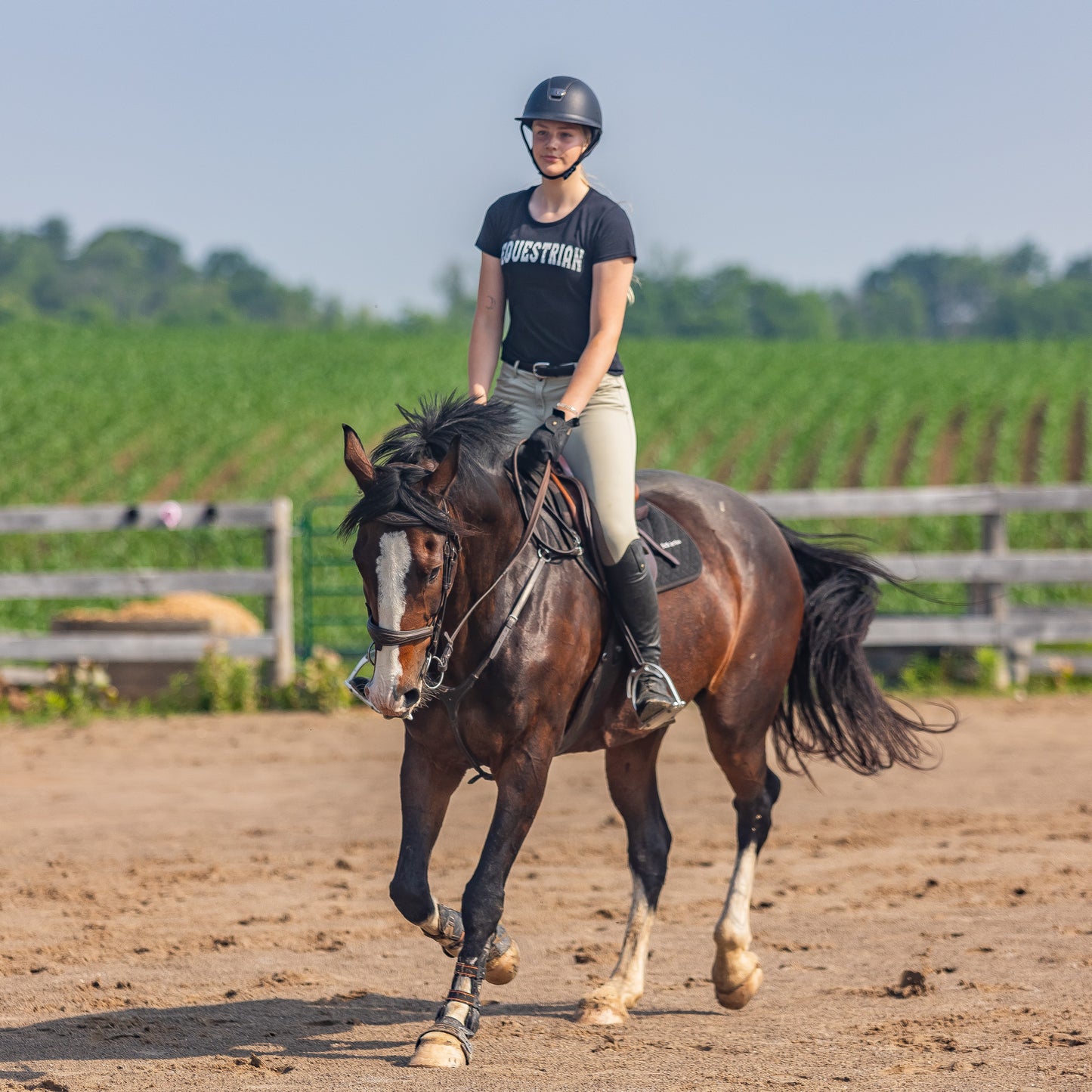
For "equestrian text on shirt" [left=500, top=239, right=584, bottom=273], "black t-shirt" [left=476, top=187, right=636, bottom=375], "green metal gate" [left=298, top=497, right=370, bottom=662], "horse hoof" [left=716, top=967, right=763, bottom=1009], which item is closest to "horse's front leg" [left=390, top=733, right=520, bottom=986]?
"horse hoof" [left=716, top=967, right=763, bottom=1009]

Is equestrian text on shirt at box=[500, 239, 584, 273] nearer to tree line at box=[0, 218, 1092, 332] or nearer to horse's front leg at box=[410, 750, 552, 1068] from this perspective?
horse's front leg at box=[410, 750, 552, 1068]

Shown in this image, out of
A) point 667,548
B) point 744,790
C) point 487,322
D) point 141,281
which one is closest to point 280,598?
point 744,790

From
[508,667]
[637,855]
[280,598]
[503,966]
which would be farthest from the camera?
[280,598]

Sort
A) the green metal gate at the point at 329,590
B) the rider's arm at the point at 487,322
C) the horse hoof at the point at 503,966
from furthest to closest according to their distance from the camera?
the green metal gate at the point at 329,590, the rider's arm at the point at 487,322, the horse hoof at the point at 503,966

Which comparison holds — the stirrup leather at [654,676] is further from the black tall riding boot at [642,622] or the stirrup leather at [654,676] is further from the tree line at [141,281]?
the tree line at [141,281]

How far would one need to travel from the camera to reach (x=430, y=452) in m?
3.95

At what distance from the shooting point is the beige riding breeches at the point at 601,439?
444 cm

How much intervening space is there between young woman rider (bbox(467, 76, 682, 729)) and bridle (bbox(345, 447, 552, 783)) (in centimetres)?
26

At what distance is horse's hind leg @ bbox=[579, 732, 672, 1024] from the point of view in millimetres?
4491

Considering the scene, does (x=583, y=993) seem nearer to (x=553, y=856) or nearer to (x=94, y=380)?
(x=553, y=856)

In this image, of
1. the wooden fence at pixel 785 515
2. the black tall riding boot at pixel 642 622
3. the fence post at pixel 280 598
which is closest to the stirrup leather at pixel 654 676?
the black tall riding boot at pixel 642 622

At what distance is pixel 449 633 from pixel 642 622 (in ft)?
2.66

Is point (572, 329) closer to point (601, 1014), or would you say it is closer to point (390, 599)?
point (390, 599)

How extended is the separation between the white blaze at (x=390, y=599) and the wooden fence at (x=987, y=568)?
27.1ft
